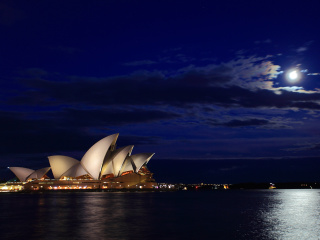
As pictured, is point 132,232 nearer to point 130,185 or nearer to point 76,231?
point 76,231

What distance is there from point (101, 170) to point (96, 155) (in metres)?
7.54

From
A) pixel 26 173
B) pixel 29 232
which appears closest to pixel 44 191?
pixel 26 173

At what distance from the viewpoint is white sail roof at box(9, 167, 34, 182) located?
128625mm

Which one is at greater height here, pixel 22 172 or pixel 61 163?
pixel 61 163

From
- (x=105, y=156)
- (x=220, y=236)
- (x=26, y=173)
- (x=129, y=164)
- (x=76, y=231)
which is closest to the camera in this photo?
(x=220, y=236)

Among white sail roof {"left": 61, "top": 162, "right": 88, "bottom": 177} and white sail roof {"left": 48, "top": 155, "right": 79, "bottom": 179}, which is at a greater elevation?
white sail roof {"left": 48, "top": 155, "right": 79, "bottom": 179}

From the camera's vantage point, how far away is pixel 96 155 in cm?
9806

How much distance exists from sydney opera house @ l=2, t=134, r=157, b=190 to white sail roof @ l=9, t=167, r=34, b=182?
303 inches

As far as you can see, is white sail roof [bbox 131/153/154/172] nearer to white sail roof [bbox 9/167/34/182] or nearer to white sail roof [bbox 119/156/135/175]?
white sail roof [bbox 119/156/135/175]

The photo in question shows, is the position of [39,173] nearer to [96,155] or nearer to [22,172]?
[22,172]

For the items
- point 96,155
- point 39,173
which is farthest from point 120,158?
point 39,173

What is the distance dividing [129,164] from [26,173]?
41.5 m

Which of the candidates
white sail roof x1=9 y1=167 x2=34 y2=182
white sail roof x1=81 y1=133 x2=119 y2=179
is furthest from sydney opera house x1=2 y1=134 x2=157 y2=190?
white sail roof x1=9 y1=167 x2=34 y2=182

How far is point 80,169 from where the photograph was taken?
10644 centimetres
